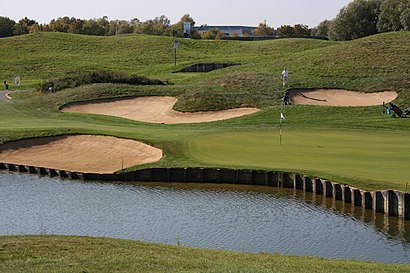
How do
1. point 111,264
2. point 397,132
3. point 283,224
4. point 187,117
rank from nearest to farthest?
1. point 111,264
2. point 283,224
3. point 397,132
4. point 187,117

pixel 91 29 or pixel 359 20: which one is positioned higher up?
pixel 359 20

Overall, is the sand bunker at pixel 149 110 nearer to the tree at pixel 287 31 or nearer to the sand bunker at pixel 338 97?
the sand bunker at pixel 338 97

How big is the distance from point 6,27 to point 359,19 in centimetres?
7010

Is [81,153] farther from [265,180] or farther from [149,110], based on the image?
[149,110]

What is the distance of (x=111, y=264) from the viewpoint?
20.2 metres

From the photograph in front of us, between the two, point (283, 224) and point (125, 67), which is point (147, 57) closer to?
point (125, 67)

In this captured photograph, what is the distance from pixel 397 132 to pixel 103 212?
80.3ft

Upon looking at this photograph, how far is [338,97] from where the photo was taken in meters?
69.1

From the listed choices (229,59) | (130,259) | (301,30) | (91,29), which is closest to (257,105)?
(229,59)

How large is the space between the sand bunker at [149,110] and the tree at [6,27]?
307 ft

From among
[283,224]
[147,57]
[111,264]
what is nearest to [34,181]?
[283,224]

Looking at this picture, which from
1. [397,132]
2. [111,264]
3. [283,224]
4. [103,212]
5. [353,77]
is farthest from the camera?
[353,77]

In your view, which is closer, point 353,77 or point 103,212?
point 103,212

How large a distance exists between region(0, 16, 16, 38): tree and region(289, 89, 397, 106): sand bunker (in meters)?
100
